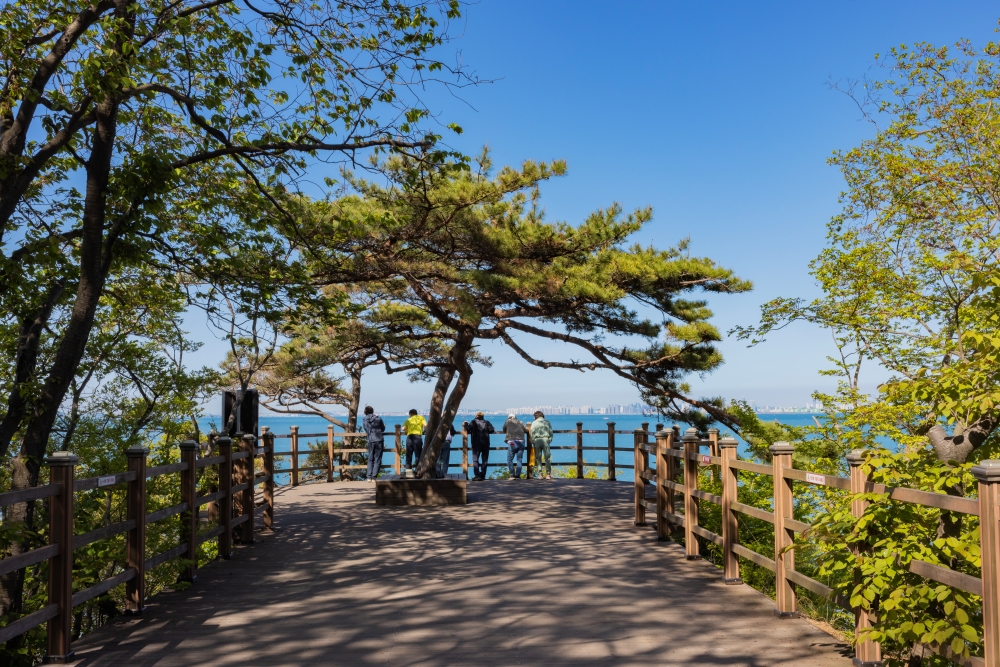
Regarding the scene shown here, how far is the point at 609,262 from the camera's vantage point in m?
13.9

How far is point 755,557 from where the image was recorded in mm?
6180

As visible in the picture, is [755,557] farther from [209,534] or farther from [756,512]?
[209,534]

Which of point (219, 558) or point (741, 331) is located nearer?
point (219, 558)

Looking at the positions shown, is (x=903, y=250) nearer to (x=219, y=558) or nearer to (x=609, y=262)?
(x=609, y=262)

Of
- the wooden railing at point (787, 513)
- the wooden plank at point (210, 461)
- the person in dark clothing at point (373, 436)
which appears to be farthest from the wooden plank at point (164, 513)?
the person in dark clothing at point (373, 436)

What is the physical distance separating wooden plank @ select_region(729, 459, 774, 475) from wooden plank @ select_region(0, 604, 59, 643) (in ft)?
16.3

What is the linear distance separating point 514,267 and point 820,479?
8753mm

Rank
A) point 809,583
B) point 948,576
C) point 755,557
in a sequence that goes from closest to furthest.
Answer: point 948,576 < point 809,583 < point 755,557

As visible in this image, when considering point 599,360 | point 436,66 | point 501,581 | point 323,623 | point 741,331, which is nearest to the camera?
point 323,623

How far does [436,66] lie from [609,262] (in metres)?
6.35

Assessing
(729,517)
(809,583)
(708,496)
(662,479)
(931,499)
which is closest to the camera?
(931,499)

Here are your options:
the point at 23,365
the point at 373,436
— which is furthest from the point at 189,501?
the point at 373,436

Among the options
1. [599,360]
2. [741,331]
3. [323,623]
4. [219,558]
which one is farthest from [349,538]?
[741,331]

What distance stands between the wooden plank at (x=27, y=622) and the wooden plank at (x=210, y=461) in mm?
2536
